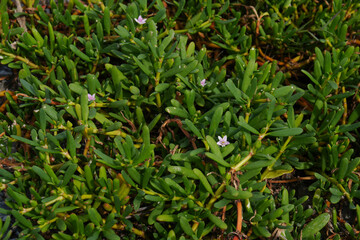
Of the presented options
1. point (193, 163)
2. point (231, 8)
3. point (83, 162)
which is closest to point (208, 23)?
point (231, 8)

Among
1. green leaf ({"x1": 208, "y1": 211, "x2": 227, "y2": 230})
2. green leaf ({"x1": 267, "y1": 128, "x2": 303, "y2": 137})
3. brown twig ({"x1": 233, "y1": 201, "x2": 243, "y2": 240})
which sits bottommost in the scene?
brown twig ({"x1": 233, "y1": 201, "x2": 243, "y2": 240})

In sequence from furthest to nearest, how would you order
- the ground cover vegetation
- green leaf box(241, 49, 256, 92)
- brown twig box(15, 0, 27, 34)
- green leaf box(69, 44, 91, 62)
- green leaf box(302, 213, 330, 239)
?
brown twig box(15, 0, 27, 34), green leaf box(69, 44, 91, 62), green leaf box(241, 49, 256, 92), green leaf box(302, 213, 330, 239), the ground cover vegetation

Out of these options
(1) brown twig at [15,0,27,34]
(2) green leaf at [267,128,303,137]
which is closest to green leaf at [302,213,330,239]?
(2) green leaf at [267,128,303,137]

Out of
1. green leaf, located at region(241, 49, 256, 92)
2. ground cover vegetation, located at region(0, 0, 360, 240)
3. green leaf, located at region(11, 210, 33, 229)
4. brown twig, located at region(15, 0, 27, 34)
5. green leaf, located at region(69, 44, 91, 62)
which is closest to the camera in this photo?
green leaf, located at region(11, 210, 33, 229)

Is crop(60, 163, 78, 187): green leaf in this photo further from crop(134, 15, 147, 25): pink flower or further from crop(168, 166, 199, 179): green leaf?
crop(134, 15, 147, 25): pink flower

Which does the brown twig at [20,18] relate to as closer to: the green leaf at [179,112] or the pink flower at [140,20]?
the pink flower at [140,20]

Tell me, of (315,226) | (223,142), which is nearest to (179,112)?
(223,142)

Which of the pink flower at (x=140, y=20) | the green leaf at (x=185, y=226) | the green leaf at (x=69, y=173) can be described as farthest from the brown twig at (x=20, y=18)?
the green leaf at (x=185, y=226)

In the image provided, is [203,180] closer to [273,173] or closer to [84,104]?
[273,173]
